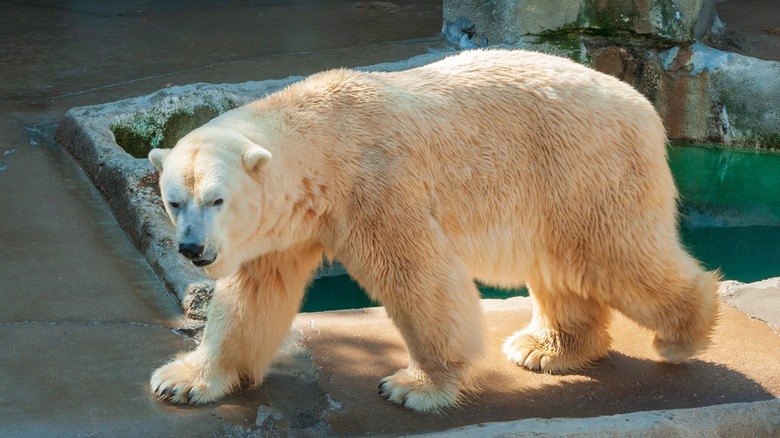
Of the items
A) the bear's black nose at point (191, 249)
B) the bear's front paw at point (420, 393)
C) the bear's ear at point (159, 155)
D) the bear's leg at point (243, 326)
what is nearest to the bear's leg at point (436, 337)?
the bear's front paw at point (420, 393)

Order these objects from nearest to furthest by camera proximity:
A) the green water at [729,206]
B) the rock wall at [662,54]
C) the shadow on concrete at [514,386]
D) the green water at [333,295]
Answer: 1. the shadow on concrete at [514,386]
2. the green water at [333,295]
3. the green water at [729,206]
4. the rock wall at [662,54]

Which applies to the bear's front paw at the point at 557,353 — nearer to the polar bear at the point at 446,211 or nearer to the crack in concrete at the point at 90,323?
the polar bear at the point at 446,211

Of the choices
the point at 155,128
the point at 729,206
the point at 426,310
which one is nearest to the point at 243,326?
the point at 426,310

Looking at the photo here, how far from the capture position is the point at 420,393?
11.6 feet

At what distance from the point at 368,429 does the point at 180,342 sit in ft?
3.08

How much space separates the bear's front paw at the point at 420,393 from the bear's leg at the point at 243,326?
49cm

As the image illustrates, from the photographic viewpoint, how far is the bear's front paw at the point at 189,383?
11.3 feet

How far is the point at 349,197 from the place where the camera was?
133 inches

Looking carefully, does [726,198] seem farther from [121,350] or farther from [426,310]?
[121,350]

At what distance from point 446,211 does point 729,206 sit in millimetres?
4721

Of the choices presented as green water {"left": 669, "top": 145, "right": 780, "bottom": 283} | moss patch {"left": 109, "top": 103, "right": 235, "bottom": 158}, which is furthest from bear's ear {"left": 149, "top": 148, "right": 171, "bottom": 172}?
green water {"left": 669, "top": 145, "right": 780, "bottom": 283}

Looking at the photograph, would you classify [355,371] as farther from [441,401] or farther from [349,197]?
[349,197]

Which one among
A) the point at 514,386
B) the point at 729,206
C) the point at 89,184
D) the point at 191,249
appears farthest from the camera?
the point at 729,206

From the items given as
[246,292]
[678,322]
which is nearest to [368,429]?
[246,292]
